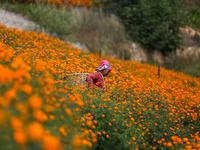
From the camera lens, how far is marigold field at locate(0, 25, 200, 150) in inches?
52.8

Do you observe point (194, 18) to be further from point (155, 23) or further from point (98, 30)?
point (98, 30)

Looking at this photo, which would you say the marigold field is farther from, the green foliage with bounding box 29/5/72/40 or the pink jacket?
the green foliage with bounding box 29/5/72/40

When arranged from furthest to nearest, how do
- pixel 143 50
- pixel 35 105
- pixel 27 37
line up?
pixel 143 50, pixel 27 37, pixel 35 105

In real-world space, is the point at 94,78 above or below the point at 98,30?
below

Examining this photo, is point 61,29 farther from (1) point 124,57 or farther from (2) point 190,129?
(2) point 190,129

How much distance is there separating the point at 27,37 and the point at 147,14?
10.8 metres

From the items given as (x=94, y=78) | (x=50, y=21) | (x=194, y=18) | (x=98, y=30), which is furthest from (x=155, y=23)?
(x=94, y=78)

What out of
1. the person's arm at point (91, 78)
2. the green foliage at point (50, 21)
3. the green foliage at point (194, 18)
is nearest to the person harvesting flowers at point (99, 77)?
the person's arm at point (91, 78)

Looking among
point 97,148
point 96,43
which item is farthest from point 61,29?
point 97,148

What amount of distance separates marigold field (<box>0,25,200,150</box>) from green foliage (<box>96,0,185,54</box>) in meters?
9.78

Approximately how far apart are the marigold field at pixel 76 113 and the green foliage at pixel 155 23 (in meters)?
9.78

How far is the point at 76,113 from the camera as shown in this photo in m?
2.69

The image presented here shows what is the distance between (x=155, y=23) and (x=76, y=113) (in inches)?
567

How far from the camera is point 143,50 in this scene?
54.2 ft
